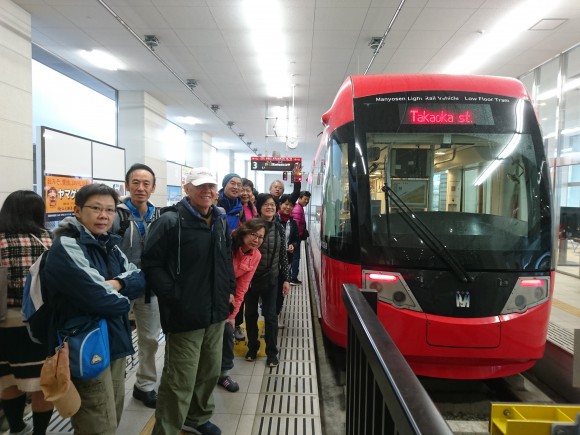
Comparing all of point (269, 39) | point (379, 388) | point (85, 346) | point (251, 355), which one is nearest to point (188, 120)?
point (269, 39)

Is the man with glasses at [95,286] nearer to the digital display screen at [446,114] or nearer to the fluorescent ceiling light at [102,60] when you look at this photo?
the digital display screen at [446,114]

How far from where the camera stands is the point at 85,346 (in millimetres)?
1662

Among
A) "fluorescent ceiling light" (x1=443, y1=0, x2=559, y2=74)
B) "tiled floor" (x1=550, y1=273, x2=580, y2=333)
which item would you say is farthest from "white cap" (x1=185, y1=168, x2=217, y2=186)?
"fluorescent ceiling light" (x1=443, y1=0, x2=559, y2=74)

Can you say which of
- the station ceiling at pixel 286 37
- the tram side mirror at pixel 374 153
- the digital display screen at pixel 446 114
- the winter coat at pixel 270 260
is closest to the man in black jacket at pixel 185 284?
the winter coat at pixel 270 260

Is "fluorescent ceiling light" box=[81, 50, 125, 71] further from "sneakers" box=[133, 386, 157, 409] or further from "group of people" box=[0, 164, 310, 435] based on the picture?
"sneakers" box=[133, 386, 157, 409]

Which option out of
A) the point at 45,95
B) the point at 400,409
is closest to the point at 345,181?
the point at 400,409

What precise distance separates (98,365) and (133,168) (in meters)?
1.49

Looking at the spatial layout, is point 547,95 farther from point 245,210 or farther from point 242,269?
point 242,269

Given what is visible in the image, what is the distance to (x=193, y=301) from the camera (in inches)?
83.7

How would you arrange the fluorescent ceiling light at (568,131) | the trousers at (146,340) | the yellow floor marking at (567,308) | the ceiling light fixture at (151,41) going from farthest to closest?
1. the fluorescent ceiling light at (568,131)
2. the ceiling light fixture at (151,41)
3. the yellow floor marking at (567,308)
4. the trousers at (146,340)

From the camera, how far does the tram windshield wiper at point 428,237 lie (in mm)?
2740

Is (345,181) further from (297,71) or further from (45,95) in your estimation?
(45,95)

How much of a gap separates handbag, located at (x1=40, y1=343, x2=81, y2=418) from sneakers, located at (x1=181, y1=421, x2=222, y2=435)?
958 mm

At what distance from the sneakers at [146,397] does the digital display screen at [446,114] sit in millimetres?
2818
